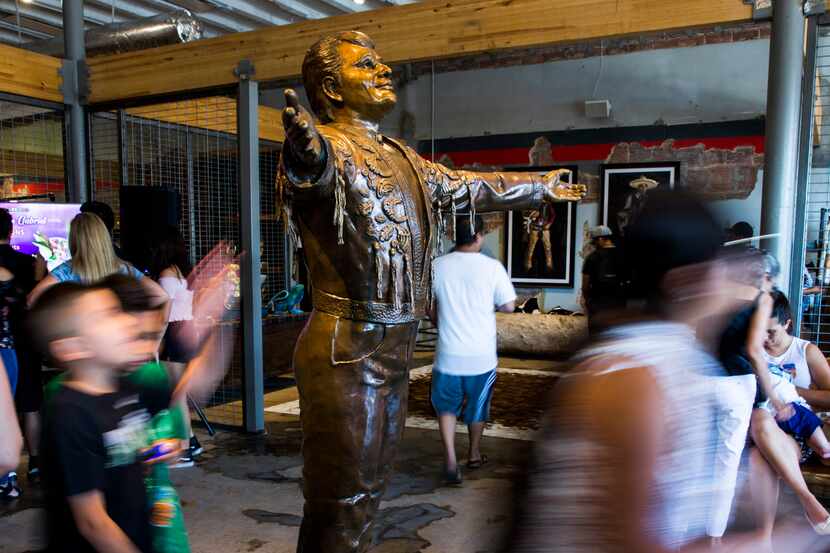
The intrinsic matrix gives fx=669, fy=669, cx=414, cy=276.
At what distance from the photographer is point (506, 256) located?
937 centimetres

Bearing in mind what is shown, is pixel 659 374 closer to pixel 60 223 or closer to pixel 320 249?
pixel 320 249

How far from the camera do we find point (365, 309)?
206cm

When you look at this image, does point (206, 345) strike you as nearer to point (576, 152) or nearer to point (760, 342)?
point (760, 342)

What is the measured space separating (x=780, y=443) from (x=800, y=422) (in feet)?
0.79

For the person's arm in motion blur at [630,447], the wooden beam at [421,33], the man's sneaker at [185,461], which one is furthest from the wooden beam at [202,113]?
the person's arm in motion blur at [630,447]

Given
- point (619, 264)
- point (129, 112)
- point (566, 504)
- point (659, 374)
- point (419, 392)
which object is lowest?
point (419, 392)

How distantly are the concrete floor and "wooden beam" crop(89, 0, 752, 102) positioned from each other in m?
1.77

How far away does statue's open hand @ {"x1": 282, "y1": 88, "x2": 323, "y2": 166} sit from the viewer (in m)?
1.66

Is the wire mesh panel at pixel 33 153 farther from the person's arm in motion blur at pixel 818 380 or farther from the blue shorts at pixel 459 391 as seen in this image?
the person's arm in motion blur at pixel 818 380

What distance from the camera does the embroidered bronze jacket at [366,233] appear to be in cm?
202

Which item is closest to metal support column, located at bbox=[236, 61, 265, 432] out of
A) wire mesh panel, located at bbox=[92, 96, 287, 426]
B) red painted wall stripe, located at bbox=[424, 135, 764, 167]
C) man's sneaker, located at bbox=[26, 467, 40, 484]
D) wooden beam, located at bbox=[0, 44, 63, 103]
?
wire mesh panel, located at bbox=[92, 96, 287, 426]

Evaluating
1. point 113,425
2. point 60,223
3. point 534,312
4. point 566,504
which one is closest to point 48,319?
point 113,425

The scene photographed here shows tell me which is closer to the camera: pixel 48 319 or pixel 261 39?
pixel 48 319

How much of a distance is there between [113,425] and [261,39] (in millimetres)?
3407
